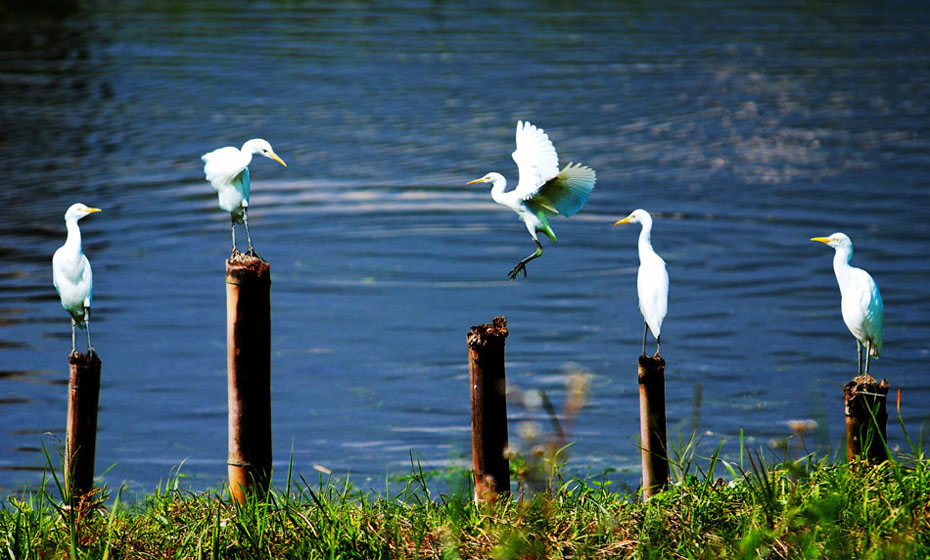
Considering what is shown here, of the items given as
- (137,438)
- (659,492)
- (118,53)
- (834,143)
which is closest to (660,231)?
(834,143)

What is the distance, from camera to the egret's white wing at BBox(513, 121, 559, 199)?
4039 millimetres

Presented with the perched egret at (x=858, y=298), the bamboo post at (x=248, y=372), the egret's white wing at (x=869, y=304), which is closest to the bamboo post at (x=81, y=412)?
the bamboo post at (x=248, y=372)

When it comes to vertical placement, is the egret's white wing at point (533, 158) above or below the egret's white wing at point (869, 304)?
above

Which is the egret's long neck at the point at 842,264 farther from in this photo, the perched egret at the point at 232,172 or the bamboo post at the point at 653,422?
the perched egret at the point at 232,172

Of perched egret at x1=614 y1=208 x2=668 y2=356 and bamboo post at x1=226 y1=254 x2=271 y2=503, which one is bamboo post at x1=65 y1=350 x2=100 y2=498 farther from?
perched egret at x1=614 y1=208 x2=668 y2=356

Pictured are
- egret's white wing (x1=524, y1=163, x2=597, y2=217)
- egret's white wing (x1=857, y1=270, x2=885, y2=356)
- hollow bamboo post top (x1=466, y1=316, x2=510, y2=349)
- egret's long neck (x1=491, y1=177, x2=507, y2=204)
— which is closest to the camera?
egret's white wing (x1=524, y1=163, x2=597, y2=217)

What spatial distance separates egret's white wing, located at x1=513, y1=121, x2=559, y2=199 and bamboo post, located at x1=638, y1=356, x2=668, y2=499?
0.83 m

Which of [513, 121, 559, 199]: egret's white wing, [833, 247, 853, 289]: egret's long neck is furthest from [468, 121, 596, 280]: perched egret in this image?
[833, 247, 853, 289]: egret's long neck

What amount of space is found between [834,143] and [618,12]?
14.2 metres

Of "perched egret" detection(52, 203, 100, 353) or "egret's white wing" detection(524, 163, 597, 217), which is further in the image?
"perched egret" detection(52, 203, 100, 353)

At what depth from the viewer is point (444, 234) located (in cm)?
1177

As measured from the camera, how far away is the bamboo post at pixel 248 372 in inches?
175

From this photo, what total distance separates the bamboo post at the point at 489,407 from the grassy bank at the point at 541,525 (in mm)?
148

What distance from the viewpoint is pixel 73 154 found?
52.0ft
